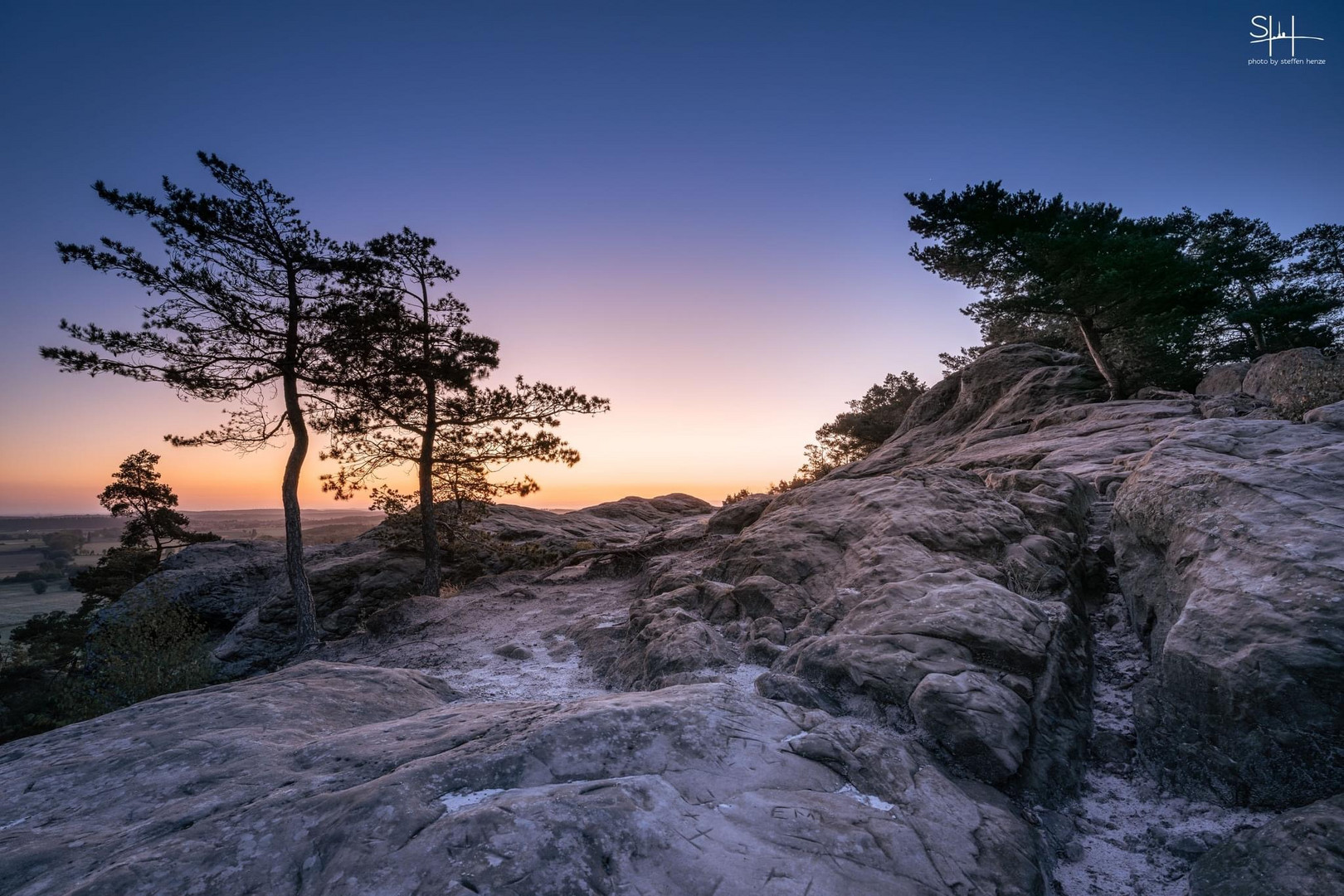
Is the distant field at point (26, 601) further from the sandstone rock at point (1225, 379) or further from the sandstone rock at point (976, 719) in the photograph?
the sandstone rock at point (1225, 379)

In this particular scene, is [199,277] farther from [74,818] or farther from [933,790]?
[933,790]

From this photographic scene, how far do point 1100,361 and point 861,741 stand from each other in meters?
24.1

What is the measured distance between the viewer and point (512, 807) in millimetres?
3041

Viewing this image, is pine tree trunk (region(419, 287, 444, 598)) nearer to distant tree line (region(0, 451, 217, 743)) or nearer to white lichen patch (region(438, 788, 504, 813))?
distant tree line (region(0, 451, 217, 743))

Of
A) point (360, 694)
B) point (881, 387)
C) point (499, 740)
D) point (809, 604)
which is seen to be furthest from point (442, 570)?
point (881, 387)

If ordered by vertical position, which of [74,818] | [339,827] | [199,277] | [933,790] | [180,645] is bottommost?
[180,645]

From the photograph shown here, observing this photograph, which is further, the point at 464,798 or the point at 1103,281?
the point at 1103,281

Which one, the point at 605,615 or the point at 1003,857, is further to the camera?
the point at 605,615

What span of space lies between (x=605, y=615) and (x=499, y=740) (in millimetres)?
7348

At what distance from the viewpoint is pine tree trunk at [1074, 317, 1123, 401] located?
767 inches

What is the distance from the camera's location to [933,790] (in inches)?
A: 156

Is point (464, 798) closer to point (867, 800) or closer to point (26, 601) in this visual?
point (867, 800)

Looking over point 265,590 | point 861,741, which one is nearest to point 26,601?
point 265,590

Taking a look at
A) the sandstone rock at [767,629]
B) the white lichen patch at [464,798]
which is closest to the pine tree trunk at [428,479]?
the sandstone rock at [767,629]
